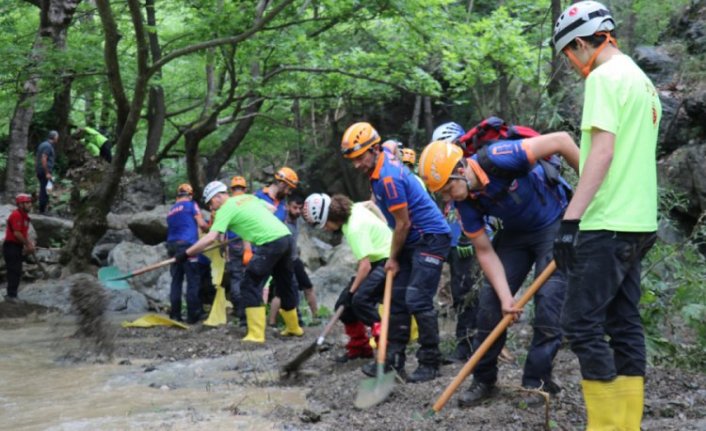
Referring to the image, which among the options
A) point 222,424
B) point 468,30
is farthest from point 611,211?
point 468,30

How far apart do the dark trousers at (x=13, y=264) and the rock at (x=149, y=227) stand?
158 inches

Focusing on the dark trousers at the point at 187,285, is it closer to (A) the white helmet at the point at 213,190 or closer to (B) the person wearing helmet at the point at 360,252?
(A) the white helmet at the point at 213,190

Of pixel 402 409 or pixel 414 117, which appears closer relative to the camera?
pixel 402 409

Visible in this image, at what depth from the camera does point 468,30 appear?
14.3m

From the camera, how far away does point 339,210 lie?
7.30 metres

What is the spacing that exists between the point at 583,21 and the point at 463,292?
4306 mm

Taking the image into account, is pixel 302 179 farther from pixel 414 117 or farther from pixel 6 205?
pixel 6 205

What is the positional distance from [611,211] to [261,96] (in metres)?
12.6

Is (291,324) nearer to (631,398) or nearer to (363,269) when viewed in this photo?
(363,269)

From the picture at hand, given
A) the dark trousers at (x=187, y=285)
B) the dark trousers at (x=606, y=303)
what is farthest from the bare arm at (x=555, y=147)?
the dark trousers at (x=187, y=285)

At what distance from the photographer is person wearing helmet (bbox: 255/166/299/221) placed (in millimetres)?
10812

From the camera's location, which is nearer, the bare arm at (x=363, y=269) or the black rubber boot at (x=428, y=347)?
the black rubber boot at (x=428, y=347)

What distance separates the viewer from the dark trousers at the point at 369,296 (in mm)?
7086

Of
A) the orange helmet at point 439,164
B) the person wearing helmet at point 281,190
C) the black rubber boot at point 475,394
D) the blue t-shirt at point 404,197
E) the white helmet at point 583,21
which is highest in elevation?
the white helmet at point 583,21
